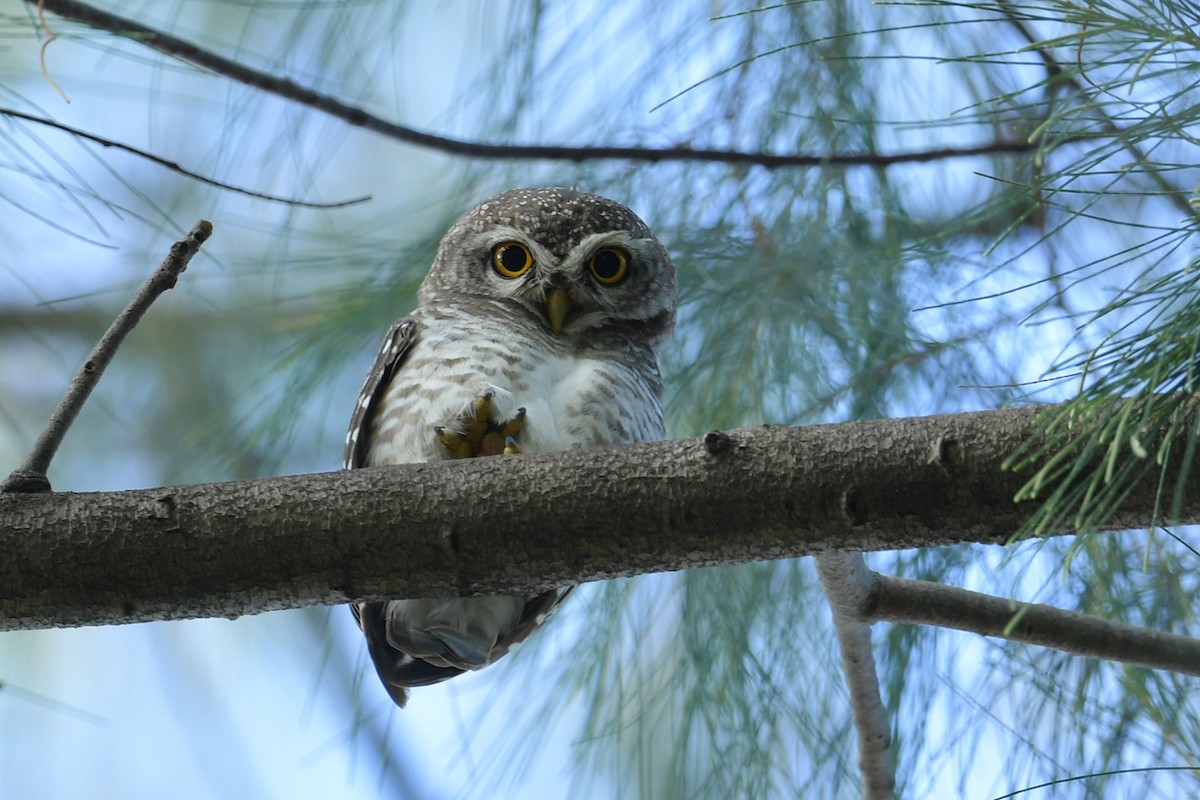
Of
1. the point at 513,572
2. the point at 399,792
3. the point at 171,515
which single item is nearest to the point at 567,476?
the point at 513,572

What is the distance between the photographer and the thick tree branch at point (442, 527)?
1.62 meters

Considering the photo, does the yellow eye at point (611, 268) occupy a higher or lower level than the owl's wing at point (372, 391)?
higher

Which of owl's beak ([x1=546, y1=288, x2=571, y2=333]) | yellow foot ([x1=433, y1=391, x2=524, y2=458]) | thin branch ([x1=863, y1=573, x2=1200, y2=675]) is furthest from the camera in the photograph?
owl's beak ([x1=546, y1=288, x2=571, y2=333])

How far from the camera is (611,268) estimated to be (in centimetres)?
288

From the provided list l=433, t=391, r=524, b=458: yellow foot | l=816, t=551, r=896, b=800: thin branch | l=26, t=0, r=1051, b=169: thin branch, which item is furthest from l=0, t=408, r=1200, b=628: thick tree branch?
l=26, t=0, r=1051, b=169: thin branch

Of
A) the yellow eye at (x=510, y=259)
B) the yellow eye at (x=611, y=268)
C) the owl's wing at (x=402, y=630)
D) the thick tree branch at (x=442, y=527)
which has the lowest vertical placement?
the thick tree branch at (x=442, y=527)

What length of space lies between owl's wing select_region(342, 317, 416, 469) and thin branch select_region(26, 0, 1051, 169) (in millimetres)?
386

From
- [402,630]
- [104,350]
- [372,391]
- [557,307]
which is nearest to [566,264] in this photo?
[557,307]

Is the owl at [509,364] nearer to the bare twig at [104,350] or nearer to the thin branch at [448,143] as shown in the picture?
the thin branch at [448,143]

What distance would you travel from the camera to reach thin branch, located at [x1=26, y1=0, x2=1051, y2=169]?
6.84ft

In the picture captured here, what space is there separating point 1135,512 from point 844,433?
348 millimetres

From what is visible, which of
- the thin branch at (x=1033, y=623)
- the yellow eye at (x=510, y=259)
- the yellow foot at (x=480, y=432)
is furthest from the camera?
the yellow eye at (x=510, y=259)

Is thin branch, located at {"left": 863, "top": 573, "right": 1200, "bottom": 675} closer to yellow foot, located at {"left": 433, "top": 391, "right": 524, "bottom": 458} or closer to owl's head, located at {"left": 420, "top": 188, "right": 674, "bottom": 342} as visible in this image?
yellow foot, located at {"left": 433, "top": 391, "right": 524, "bottom": 458}

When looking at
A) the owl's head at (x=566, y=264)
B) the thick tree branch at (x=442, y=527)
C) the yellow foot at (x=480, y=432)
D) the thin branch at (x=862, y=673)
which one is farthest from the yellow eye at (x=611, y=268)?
the thick tree branch at (x=442, y=527)
